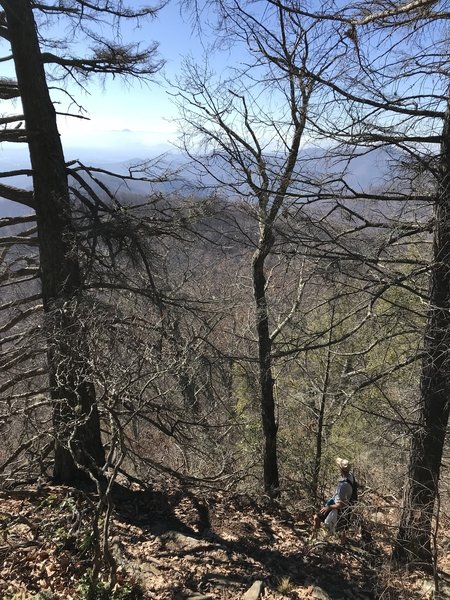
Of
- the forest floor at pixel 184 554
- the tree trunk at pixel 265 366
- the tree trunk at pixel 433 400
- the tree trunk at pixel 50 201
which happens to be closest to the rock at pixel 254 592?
the forest floor at pixel 184 554

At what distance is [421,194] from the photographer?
464 centimetres

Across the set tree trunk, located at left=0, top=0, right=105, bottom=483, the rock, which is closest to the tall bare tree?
tree trunk, located at left=0, top=0, right=105, bottom=483

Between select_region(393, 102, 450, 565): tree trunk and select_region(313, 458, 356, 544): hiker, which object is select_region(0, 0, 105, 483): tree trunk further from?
select_region(393, 102, 450, 565): tree trunk

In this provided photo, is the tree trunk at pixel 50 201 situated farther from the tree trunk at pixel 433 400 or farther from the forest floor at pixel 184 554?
the tree trunk at pixel 433 400

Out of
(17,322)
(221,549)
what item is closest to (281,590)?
(221,549)

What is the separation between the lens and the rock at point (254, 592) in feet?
14.5

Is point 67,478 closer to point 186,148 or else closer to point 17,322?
point 17,322

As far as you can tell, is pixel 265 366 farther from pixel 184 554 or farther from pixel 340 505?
pixel 184 554

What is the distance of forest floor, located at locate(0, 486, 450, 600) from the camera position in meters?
4.32

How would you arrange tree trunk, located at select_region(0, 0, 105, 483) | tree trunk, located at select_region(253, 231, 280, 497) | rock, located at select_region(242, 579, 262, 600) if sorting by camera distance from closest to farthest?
1. rock, located at select_region(242, 579, 262, 600)
2. tree trunk, located at select_region(0, 0, 105, 483)
3. tree trunk, located at select_region(253, 231, 280, 497)

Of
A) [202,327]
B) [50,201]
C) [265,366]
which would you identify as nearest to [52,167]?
[50,201]

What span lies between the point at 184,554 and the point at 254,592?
3.24 ft

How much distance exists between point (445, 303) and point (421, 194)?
119 cm

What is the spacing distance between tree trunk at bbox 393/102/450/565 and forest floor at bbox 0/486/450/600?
0.33 m
